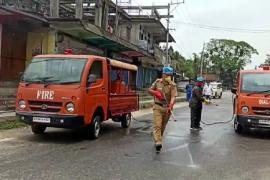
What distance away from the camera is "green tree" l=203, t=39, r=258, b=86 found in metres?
118

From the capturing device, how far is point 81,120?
1089 centimetres

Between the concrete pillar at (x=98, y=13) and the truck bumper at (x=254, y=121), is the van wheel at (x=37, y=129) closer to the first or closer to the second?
the truck bumper at (x=254, y=121)

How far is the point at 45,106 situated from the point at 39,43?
12.9m

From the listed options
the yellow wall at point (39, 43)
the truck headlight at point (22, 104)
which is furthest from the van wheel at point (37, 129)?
the yellow wall at point (39, 43)

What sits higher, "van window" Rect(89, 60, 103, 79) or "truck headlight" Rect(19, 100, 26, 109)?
"van window" Rect(89, 60, 103, 79)

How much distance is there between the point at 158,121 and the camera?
33.2 ft

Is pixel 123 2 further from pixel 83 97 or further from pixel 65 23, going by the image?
pixel 83 97

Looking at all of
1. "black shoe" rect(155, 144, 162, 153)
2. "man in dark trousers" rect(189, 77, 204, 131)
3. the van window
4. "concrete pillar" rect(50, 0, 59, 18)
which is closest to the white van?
"concrete pillar" rect(50, 0, 59, 18)

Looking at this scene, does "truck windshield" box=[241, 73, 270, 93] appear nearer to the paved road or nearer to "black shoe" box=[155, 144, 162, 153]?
A: the paved road

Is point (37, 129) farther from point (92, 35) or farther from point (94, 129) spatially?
point (92, 35)

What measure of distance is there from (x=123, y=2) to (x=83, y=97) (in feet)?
95.7

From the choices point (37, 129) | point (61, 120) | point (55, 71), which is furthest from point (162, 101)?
point (37, 129)

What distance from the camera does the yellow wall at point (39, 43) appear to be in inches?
918

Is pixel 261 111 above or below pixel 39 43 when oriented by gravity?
below
